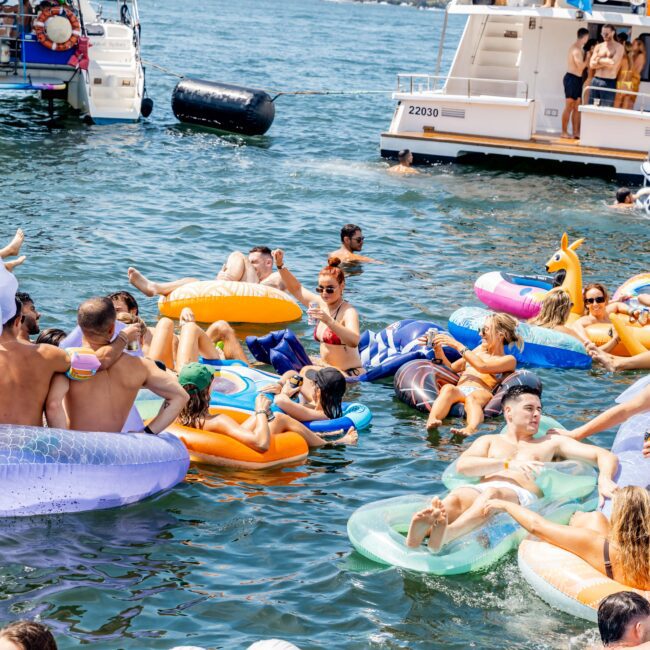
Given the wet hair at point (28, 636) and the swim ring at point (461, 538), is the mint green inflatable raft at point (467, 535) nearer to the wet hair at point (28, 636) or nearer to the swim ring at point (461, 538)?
the swim ring at point (461, 538)

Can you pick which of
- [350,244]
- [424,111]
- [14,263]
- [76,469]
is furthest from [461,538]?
[424,111]

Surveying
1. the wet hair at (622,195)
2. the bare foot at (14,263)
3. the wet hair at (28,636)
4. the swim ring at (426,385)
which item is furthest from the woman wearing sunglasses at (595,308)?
the wet hair at (28,636)

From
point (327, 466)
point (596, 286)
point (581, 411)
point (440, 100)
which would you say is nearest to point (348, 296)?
point (596, 286)

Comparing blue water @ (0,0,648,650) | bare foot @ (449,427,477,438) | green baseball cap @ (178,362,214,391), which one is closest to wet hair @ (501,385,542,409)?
blue water @ (0,0,648,650)

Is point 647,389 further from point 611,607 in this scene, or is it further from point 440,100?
point 440,100

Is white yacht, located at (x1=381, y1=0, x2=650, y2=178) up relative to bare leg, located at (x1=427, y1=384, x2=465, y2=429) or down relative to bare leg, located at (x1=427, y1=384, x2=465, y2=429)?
up

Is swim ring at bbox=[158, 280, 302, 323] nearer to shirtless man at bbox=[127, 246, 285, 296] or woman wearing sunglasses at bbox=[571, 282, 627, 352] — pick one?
shirtless man at bbox=[127, 246, 285, 296]

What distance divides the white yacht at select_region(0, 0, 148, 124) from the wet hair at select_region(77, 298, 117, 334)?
15074 mm

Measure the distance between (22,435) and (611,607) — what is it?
3793mm

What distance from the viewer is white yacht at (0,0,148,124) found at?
2178cm

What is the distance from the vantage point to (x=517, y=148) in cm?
2017

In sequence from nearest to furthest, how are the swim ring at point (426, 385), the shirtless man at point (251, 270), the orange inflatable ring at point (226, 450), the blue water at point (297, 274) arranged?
the blue water at point (297, 274)
the orange inflatable ring at point (226, 450)
the swim ring at point (426, 385)
the shirtless man at point (251, 270)

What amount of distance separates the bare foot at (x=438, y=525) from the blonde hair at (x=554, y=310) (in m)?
4.87

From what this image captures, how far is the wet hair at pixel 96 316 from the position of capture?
23.4 ft
